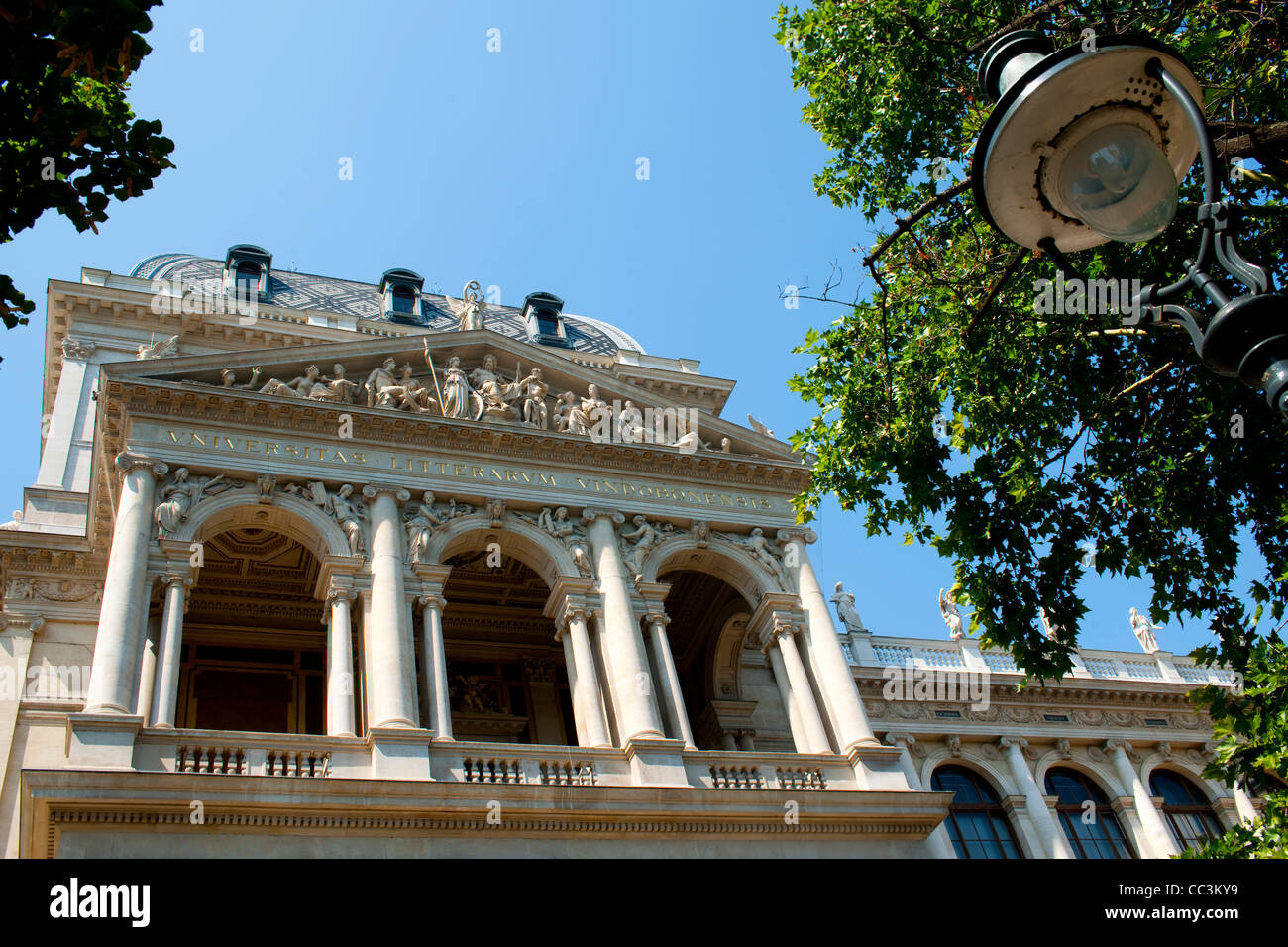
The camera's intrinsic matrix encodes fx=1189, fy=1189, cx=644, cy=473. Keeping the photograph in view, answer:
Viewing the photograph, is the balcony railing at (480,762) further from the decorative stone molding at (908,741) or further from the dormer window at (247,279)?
the dormer window at (247,279)

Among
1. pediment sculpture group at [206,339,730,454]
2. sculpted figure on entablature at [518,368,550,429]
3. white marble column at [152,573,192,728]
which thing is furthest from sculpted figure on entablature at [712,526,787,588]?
white marble column at [152,573,192,728]

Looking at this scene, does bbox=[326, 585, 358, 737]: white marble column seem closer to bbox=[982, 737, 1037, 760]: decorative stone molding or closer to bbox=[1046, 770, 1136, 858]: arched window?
bbox=[982, 737, 1037, 760]: decorative stone molding

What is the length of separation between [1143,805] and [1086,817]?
4.90ft

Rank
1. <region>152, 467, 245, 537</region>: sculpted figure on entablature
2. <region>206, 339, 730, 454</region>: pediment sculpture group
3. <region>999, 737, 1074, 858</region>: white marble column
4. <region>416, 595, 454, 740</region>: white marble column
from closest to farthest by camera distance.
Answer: <region>416, 595, 454, 740</region>: white marble column, <region>152, 467, 245, 537</region>: sculpted figure on entablature, <region>206, 339, 730, 454</region>: pediment sculpture group, <region>999, 737, 1074, 858</region>: white marble column

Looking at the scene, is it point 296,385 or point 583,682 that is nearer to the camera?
point 583,682

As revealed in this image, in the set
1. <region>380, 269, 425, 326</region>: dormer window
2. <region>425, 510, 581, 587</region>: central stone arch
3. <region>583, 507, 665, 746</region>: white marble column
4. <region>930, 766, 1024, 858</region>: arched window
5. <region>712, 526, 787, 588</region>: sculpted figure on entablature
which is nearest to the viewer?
<region>583, 507, 665, 746</region>: white marble column

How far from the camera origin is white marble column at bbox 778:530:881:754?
2073 centimetres

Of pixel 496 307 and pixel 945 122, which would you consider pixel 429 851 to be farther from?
pixel 496 307

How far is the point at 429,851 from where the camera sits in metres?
16.4

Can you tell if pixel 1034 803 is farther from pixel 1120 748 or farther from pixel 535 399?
pixel 535 399

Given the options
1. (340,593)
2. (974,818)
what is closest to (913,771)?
(974,818)

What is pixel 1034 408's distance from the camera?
1602 centimetres

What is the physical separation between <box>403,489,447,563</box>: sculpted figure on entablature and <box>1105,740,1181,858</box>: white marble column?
17.8 meters

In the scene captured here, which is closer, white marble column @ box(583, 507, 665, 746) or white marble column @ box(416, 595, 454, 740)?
white marble column @ box(416, 595, 454, 740)
